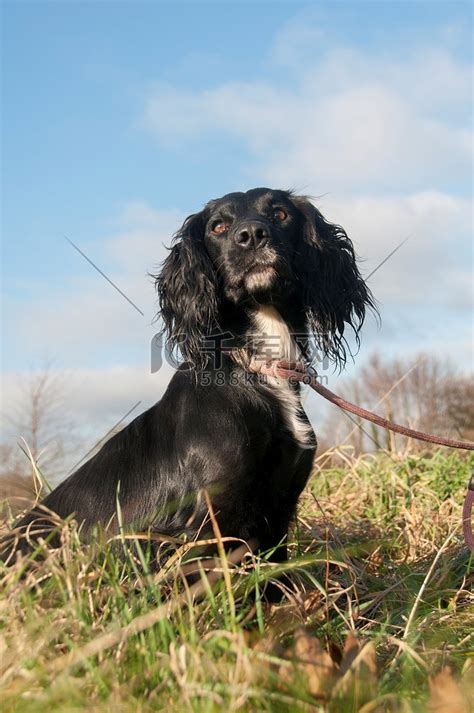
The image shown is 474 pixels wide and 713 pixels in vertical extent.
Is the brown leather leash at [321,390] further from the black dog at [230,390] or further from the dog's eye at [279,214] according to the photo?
the dog's eye at [279,214]

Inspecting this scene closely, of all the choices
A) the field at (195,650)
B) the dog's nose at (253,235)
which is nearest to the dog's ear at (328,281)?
the dog's nose at (253,235)

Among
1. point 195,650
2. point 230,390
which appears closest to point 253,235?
point 230,390

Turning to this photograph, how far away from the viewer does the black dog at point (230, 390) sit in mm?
3107

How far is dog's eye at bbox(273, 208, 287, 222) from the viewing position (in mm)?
3781

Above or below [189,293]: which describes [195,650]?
below

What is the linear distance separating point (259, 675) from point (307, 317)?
2.27 meters

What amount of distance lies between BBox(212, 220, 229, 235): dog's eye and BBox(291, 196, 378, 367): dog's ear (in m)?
0.43

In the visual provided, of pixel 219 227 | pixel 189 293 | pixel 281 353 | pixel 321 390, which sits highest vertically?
pixel 219 227

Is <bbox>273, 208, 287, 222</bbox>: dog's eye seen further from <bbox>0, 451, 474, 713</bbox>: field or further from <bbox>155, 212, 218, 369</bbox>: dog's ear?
<bbox>0, 451, 474, 713</bbox>: field

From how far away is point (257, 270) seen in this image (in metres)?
3.41

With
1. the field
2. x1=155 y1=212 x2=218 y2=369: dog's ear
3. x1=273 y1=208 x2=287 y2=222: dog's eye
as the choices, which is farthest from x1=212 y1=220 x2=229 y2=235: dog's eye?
the field

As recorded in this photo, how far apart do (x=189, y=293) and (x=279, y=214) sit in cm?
66

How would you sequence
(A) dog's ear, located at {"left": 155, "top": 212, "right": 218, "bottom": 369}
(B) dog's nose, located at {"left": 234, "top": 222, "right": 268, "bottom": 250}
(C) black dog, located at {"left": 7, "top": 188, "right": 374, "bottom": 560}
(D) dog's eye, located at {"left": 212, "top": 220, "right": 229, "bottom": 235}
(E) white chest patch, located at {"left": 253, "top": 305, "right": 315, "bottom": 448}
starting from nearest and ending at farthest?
(C) black dog, located at {"left": 7, "top": 188, "right": 374, "bottom": 560} → (E) white chest patch, located at {"left": 253, "top": 305, "right": 315, "bottom": 448} → (B) dog's nose, located at {"left": 234, "top": 222, "right": 268, "bottom": 250} → (A) dog's ear, located at {"left": 155, "top": 212, "right": 218, "bottom": 369} → (D) dog's eye, located at {"left": 212, "top": 220, "right": 229, "bottom": 235}

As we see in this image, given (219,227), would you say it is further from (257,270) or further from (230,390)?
(230,390)
